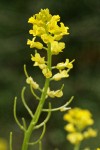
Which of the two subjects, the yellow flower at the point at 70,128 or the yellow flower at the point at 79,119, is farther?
the yellow flower at the point at 79,119

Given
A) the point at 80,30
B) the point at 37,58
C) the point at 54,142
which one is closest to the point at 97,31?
the point at 80,30

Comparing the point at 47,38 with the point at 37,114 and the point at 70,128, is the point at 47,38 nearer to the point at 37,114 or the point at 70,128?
the point at 37,114

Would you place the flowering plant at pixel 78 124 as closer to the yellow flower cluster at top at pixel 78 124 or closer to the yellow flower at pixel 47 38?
the yellow flower cluster at top at pixel 78 124

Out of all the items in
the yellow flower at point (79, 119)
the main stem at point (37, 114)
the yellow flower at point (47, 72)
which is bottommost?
the main stem at point (37, 114)

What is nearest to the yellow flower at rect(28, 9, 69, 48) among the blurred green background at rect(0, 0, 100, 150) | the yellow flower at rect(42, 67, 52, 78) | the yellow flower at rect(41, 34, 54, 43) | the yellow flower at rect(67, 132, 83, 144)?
the yellow flower at rect(41, 34, 54, 43)

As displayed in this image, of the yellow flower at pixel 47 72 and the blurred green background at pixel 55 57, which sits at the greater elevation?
the blurred green background at pixel 55 57

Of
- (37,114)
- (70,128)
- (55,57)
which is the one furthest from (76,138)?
(55,57)

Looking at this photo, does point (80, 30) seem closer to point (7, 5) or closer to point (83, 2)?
point (83, 2)

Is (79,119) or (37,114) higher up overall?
(79,119)

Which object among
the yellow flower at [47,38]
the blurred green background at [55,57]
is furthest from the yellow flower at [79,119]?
the blurred green background at [55,57]
